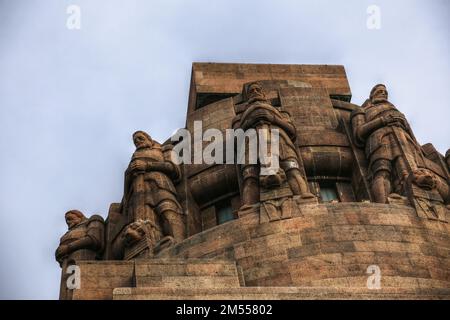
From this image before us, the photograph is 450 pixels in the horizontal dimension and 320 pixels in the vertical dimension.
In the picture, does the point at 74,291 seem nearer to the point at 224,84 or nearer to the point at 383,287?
the point at 383,287

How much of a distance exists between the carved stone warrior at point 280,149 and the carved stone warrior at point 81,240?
16.9 ft

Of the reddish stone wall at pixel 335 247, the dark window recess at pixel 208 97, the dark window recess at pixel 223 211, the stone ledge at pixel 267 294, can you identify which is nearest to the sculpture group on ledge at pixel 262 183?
the reddish stone wall at pixel 335 247

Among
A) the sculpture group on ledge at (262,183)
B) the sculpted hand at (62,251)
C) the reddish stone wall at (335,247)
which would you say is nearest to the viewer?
the reddish stone wall at (335,247)

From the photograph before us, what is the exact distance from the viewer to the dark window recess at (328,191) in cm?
3078

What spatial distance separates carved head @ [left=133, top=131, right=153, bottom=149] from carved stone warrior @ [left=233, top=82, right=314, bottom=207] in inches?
108

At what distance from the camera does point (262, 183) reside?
86.4 feet

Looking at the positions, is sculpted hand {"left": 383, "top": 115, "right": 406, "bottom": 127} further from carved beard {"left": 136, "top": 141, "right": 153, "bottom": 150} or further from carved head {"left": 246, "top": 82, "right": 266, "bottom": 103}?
carved beard {"left": 136, "top": 141, "right": 153, "bottom": 150}

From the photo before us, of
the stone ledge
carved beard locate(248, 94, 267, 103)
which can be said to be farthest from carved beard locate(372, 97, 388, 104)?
the stone ledge

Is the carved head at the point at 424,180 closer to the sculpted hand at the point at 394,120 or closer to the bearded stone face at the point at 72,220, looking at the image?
the sculpted hand at the point at 394,120

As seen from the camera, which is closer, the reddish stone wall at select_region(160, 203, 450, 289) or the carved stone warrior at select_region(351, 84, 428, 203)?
the reddish stone wall at select_region(160, 203, 450, 289)

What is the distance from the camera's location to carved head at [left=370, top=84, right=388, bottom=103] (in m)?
32.1

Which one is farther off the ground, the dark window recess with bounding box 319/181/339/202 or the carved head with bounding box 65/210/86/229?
the carved head with bounding box 65/210/86/229

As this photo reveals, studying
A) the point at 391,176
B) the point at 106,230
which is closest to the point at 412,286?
the point at 391,176

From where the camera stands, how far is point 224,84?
3750 cm
